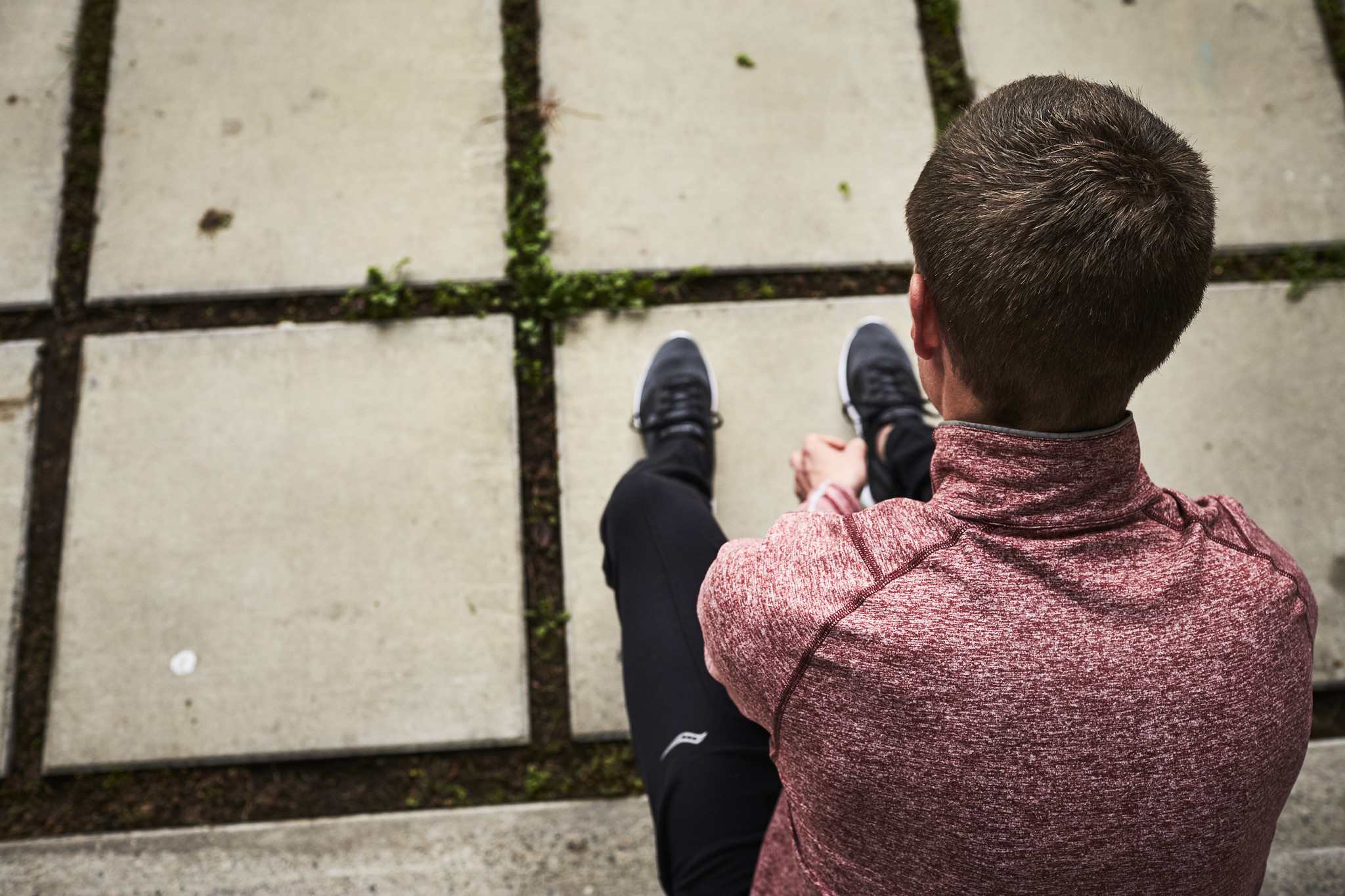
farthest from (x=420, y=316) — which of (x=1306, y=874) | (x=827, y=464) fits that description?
(x=1306, y=874)

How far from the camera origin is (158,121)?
2383 millimetres

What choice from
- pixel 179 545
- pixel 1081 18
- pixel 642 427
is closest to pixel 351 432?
pixel 179 545

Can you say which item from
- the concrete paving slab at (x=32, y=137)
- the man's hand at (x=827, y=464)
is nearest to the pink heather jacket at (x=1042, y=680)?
the man's hand at (x=827, y=464)

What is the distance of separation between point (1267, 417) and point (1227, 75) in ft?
3.71

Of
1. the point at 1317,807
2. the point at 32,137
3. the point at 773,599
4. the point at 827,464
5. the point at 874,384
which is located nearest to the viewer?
→ the point at 773,599

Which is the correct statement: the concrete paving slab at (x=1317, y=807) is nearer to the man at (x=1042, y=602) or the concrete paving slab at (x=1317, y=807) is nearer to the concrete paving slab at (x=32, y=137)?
the man at (x=1042, y=602)

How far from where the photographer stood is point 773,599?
0.98 meters

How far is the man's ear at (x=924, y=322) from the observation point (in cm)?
101

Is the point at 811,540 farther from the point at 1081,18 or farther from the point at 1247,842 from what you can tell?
the point at 1081,18

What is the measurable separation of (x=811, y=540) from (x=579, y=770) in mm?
1315

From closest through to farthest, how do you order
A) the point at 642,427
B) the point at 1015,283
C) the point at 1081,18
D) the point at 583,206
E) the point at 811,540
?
the point at 1015,283, the point at 811,540, the point at 642,427, the point at 583,206, the point at 1081,18

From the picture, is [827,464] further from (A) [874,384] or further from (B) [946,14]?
(B) [946,14]

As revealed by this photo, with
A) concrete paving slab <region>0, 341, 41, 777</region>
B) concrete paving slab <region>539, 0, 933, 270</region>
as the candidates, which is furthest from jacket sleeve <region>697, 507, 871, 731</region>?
concrete paving slab <region>0, 341, 41, 777</region>

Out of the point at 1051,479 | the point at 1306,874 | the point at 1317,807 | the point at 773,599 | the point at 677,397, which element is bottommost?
the point at 1306,874
